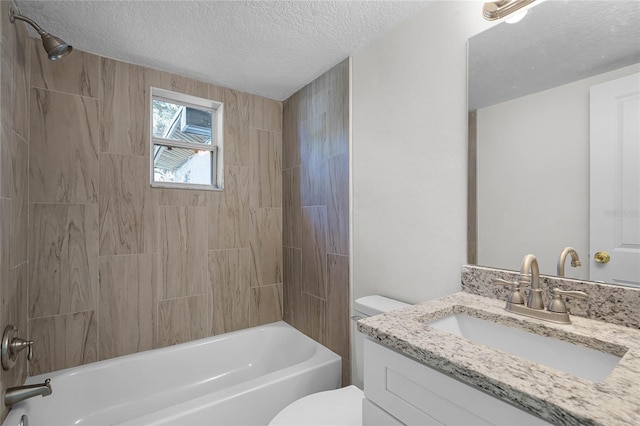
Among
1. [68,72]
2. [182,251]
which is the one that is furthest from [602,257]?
[68,72]

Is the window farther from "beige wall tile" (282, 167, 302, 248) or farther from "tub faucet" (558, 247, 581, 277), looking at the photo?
"tub faucet" (558, 247, 581, 277)

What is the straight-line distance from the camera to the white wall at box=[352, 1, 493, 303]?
4.45 feet

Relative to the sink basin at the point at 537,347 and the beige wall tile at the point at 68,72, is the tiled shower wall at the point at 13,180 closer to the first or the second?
the beige wall tile at the point at 68,72

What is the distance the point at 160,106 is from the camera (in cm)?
224

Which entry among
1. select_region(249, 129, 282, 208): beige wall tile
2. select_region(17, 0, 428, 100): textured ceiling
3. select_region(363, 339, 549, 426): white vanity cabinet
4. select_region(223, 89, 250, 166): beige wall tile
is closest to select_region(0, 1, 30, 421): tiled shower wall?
select_region(17, 0, 428, 100): textured ceiling

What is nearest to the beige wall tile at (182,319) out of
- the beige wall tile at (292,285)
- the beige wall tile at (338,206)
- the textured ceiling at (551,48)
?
the beige wall tile at (292,285)

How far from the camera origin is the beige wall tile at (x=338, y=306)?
1983 millimetres

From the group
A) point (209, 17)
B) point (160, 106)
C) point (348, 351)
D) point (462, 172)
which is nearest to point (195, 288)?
point (348, 351)

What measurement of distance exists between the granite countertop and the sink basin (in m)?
0.02

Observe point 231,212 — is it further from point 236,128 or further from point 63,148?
point 63,148

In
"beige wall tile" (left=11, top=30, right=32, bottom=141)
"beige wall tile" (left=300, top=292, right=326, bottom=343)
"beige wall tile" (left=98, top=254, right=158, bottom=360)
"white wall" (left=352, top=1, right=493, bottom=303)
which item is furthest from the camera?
"beige wall tile" (left=300, top=292, right=326, bottom=343)

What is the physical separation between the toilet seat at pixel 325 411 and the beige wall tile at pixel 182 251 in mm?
1259

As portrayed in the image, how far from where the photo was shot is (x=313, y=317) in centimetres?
228

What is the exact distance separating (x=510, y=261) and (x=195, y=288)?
206 centimetres
